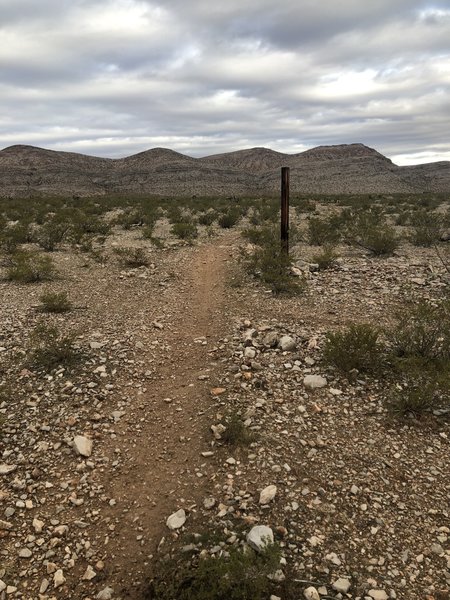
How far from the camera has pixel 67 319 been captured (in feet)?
24.4

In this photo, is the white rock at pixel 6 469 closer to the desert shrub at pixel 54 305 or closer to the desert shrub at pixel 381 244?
the desert shrub at pixel 54 305

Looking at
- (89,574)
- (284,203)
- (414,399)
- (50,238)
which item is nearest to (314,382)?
(414,399)

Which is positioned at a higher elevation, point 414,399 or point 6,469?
point 414,399

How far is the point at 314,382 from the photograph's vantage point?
5.16 meters

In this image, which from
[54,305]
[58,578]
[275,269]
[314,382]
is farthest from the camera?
[275,269]

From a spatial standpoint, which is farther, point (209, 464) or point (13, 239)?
point (13, 239)

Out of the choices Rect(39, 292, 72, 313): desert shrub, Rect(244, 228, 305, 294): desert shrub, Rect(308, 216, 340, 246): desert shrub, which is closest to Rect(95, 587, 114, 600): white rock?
Rect(39, 292, 72, 313): desert shrub

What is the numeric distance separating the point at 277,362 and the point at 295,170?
10296 centimetres

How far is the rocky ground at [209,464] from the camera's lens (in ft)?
10.2

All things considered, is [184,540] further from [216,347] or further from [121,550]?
[216,347]

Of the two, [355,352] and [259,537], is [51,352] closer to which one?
[259,537]

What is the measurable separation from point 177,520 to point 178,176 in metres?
83.4

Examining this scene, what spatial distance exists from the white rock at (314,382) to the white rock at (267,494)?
5.38 feet

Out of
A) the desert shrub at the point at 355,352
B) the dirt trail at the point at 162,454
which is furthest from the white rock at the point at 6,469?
the desert shrub at the point at 355,352
